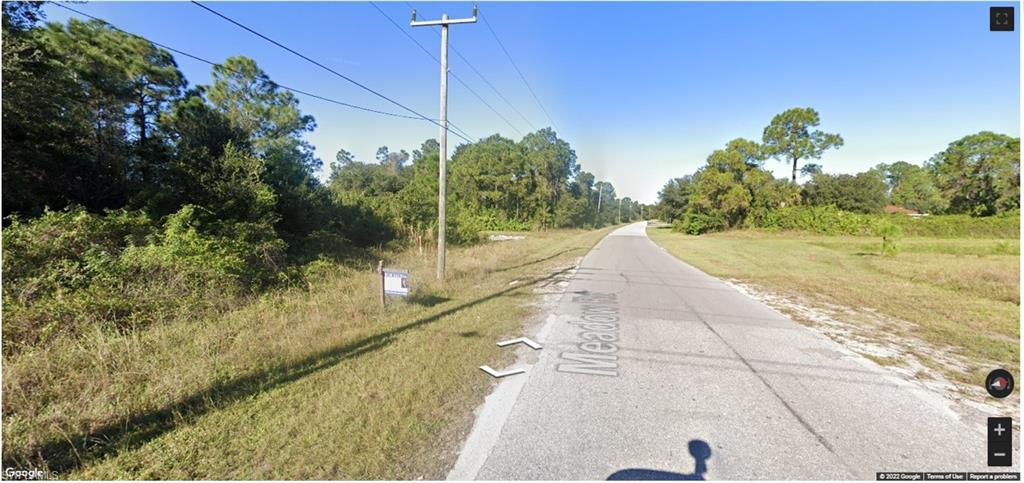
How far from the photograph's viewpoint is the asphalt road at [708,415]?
2588mm

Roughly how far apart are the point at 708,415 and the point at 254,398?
4.11 meters

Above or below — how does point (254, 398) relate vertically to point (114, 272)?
below

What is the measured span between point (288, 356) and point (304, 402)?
135cm

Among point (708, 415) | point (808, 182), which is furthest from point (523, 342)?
point (808, 182)

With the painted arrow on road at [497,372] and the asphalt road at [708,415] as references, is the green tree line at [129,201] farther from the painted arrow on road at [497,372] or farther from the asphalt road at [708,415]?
the asphalt road at [708,415]

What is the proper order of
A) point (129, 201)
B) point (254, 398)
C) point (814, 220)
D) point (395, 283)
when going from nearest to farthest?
point (254, 398)
point (395, 283)
point (129, 201)
point (814, 220)

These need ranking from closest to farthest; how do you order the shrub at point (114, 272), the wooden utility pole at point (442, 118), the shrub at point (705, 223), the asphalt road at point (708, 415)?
1. the asphalt road at point (708, 415)
2. the shrub at point (114, 272)
3. the wooden utility pole at point (442, 118)
4. the shrub at point (705, 223)

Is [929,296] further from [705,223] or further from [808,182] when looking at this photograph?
[808,182]

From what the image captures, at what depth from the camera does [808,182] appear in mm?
43531

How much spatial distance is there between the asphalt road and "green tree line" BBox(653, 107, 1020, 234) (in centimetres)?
4098

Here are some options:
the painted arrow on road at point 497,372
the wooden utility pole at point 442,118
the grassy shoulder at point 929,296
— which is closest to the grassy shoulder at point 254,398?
the painted arrow on road at point 497,372

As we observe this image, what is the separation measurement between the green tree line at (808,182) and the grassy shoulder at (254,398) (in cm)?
4308

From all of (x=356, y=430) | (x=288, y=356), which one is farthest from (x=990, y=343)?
(x=288, y=356)

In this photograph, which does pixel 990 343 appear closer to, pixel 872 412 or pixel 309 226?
pixel 872 412
